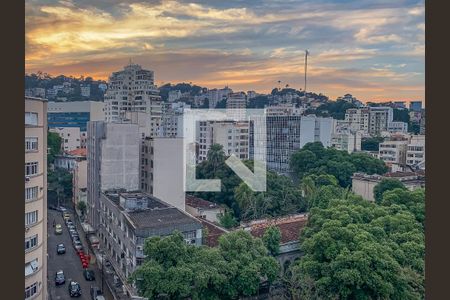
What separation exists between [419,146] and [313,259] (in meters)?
7.47

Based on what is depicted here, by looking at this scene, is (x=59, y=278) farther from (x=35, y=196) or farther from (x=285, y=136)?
(x=285, y=136)

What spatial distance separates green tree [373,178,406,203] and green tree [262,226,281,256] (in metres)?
3.04

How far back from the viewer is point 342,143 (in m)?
12.3

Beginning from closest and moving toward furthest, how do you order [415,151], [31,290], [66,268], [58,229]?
[31,290] → [66,268] → [58,229] → [415,151]

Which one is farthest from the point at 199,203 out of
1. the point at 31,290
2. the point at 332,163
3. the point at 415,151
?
the point at 415,151

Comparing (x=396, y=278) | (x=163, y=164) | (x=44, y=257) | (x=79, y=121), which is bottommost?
(x=396, y=278)

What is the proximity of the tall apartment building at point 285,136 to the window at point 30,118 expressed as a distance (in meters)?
7.61

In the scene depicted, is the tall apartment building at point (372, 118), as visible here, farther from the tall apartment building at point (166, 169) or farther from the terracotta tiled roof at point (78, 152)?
the tall apartment building at point (166, 169)

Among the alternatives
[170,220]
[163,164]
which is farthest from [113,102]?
[170,220]

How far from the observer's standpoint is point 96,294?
15.3ft

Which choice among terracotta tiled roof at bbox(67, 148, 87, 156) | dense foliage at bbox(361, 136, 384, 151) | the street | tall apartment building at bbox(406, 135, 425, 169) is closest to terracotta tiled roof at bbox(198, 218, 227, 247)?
the street

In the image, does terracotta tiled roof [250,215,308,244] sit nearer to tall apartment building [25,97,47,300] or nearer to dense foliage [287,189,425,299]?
dense foliage [287,189,425,299]

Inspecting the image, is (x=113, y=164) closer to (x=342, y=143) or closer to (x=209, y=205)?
(x=209, y=205)

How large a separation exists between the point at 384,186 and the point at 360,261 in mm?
3698
